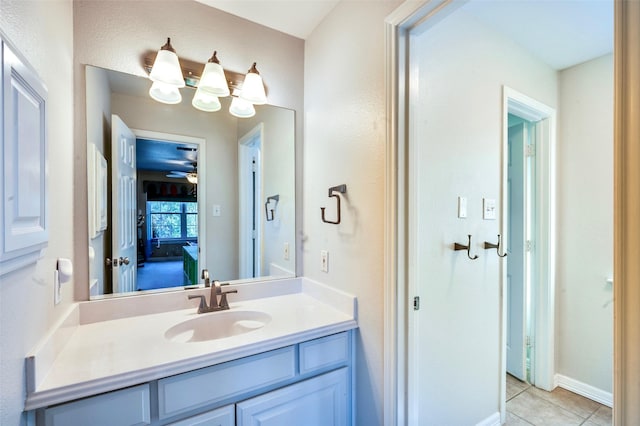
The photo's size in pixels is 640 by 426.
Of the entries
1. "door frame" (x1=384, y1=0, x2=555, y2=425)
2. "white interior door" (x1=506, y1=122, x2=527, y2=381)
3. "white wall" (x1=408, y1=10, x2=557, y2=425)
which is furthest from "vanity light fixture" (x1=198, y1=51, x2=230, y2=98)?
"white interior door" (x1=506, y1=122, x2=527, y2=381)

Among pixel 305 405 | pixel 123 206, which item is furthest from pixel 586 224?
pixel 123 206

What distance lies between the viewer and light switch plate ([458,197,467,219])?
1.56m

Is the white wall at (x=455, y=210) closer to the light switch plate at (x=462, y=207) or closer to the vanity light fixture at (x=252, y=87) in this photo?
the light switch plate at (x=462, y=207)

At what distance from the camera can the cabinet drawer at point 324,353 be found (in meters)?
1.20

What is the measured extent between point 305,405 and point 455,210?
46.9 inches

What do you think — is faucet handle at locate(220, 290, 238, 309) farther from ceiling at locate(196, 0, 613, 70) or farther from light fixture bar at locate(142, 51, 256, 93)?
ceiling at locate(196, 0, 613, 70)

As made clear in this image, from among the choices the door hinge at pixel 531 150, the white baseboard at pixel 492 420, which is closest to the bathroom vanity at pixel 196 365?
the white baseboard at pixel 492 420

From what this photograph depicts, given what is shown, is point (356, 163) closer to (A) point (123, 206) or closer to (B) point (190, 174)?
(B) point (190, 174)

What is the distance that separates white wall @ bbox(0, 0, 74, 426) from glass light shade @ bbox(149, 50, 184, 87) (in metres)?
0.31

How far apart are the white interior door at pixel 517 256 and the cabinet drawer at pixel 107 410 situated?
2.53 m

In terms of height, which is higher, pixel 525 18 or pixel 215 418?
pixel 525 18

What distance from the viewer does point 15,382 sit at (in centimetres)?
69

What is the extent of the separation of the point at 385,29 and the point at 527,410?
2544 mm

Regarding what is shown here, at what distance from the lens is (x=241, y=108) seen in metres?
1.68
